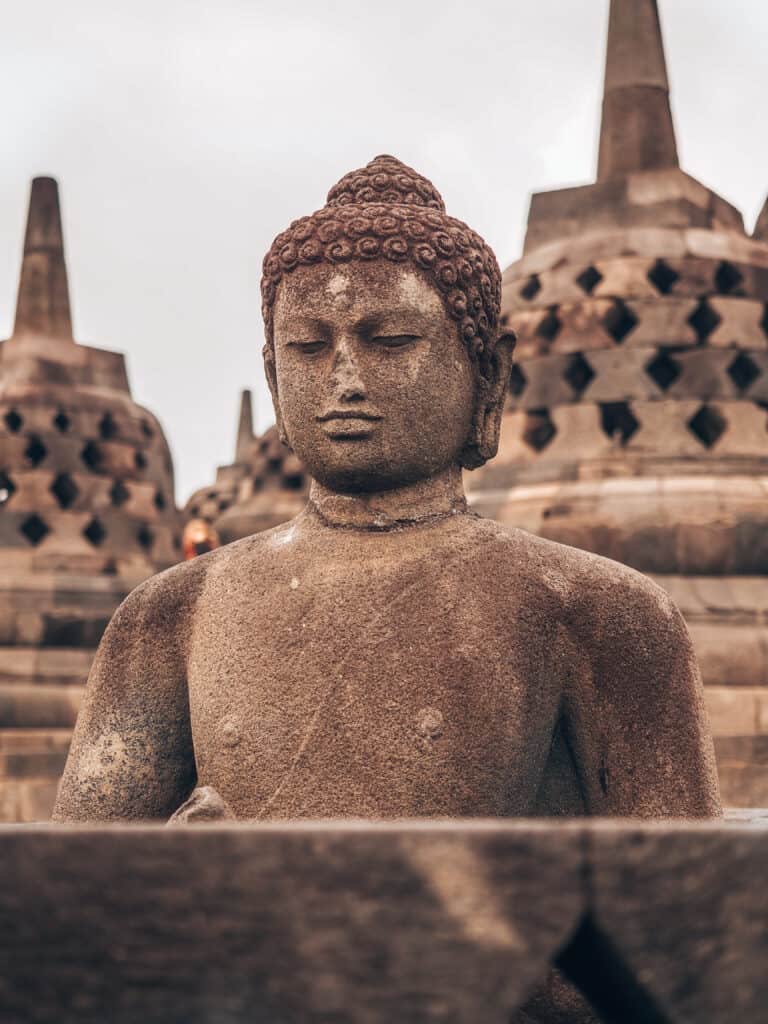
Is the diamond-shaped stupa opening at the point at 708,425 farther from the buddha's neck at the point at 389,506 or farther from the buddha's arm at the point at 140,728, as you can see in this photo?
the buddha's arm at the point at 140,728

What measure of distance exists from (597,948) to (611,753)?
1.77 meters

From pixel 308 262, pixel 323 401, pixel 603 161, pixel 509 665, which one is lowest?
pixel 509 665

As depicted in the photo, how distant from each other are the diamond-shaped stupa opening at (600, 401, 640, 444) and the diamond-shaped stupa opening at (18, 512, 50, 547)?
583 centimetres

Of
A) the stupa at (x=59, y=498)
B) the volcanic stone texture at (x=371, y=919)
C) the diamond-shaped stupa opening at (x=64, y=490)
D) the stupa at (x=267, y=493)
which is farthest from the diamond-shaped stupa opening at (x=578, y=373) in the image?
the volcanic stone texture at (x=371, y=919)

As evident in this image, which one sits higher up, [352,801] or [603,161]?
[603,161]

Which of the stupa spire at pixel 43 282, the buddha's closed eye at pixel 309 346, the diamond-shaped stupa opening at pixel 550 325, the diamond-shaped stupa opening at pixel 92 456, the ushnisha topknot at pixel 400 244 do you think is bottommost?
the diamond-shaped stupa opening at pixel 92 456

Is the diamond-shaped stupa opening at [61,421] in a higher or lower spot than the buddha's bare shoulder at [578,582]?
higher

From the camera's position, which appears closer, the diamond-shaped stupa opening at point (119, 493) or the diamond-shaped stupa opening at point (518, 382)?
the diamond-shaped stupa opening at point (518, 382)

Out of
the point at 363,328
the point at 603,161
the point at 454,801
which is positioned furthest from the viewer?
the point at 603,161

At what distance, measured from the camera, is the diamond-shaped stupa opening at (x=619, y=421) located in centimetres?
1102

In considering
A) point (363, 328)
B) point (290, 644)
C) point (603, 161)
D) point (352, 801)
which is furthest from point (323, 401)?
point (603, 161)

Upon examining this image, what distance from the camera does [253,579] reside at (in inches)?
175

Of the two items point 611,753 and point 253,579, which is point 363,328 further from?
point 611,753

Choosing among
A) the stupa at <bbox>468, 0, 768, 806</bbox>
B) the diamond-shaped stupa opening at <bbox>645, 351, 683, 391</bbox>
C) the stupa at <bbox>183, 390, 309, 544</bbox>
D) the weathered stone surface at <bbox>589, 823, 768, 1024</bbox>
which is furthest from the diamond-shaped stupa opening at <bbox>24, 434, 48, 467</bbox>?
the weathered stone surface at <bbox>589, 823, 768, 1024</bbox>
